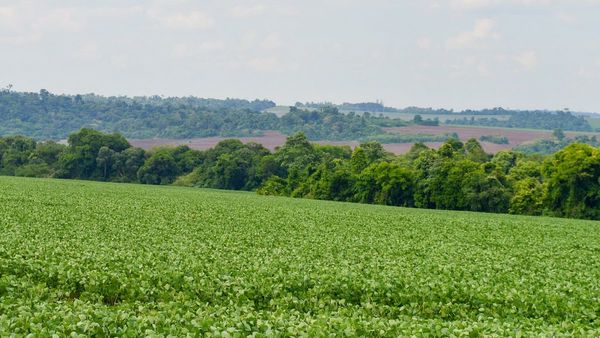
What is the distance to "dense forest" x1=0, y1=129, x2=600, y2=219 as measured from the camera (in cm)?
8962

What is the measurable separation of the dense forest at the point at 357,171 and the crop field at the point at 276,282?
51.1 metres

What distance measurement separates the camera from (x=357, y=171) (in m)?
115

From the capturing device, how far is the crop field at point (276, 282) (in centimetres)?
1467

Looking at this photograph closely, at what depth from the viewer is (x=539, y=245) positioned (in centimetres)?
3984

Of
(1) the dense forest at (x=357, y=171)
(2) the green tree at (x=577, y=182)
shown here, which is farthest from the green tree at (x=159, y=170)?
(2) the green tree at (x=577, y=182)

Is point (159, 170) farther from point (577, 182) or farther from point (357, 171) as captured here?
point (577, 182)

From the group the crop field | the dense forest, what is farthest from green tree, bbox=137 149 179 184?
the crop field

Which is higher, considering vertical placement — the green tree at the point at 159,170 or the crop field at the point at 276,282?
the crop field at the point at 276,282

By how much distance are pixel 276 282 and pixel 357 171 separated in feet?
307

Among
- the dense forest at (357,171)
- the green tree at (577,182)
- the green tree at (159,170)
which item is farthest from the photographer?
the green tree at (159,170)

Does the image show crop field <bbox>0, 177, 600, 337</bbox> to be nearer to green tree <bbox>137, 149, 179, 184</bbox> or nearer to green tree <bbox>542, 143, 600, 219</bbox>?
green tree <bbox>542, 143, 600, 219</bbox>

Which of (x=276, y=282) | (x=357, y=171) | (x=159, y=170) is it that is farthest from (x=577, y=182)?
(x=159, y=170)

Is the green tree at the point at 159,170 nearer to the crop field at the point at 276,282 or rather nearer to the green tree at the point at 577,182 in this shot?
the green tree at the point at 577,182

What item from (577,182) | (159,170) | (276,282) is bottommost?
(159,170)
